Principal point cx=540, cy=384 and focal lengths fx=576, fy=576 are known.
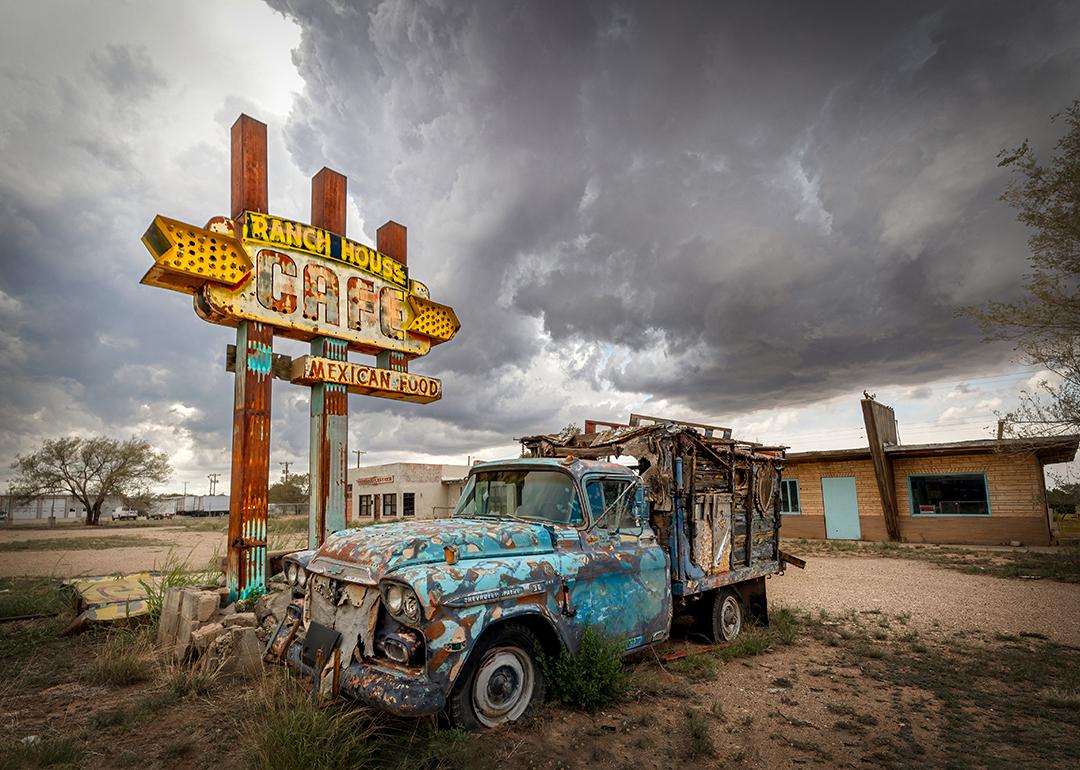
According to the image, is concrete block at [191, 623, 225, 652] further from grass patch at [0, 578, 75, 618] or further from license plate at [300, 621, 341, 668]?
grass patch at [0, 578, 75, 618]

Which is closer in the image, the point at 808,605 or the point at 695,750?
the point at 695,750

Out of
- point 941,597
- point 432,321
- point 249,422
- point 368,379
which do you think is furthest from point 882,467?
point 249,422

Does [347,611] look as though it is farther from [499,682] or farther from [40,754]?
[40,754]

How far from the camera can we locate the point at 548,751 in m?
3.83

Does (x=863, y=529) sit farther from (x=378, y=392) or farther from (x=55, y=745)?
(x=55, y=745)

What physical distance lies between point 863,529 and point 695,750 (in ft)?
62.3

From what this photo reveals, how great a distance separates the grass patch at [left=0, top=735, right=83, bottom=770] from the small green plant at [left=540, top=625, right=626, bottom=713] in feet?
10.4

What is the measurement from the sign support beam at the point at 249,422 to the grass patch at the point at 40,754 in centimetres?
322

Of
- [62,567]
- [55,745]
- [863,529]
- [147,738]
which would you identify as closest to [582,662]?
[147,738]

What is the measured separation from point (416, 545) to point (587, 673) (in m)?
1.72

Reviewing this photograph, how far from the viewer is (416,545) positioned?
412cm

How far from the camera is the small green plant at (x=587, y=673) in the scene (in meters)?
4.41

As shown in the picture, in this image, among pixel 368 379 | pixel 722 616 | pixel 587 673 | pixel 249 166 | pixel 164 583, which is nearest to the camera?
pixel 587 673

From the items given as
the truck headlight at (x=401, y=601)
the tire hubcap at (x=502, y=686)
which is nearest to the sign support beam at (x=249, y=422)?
the truck headlight at (x=401, y=601)
